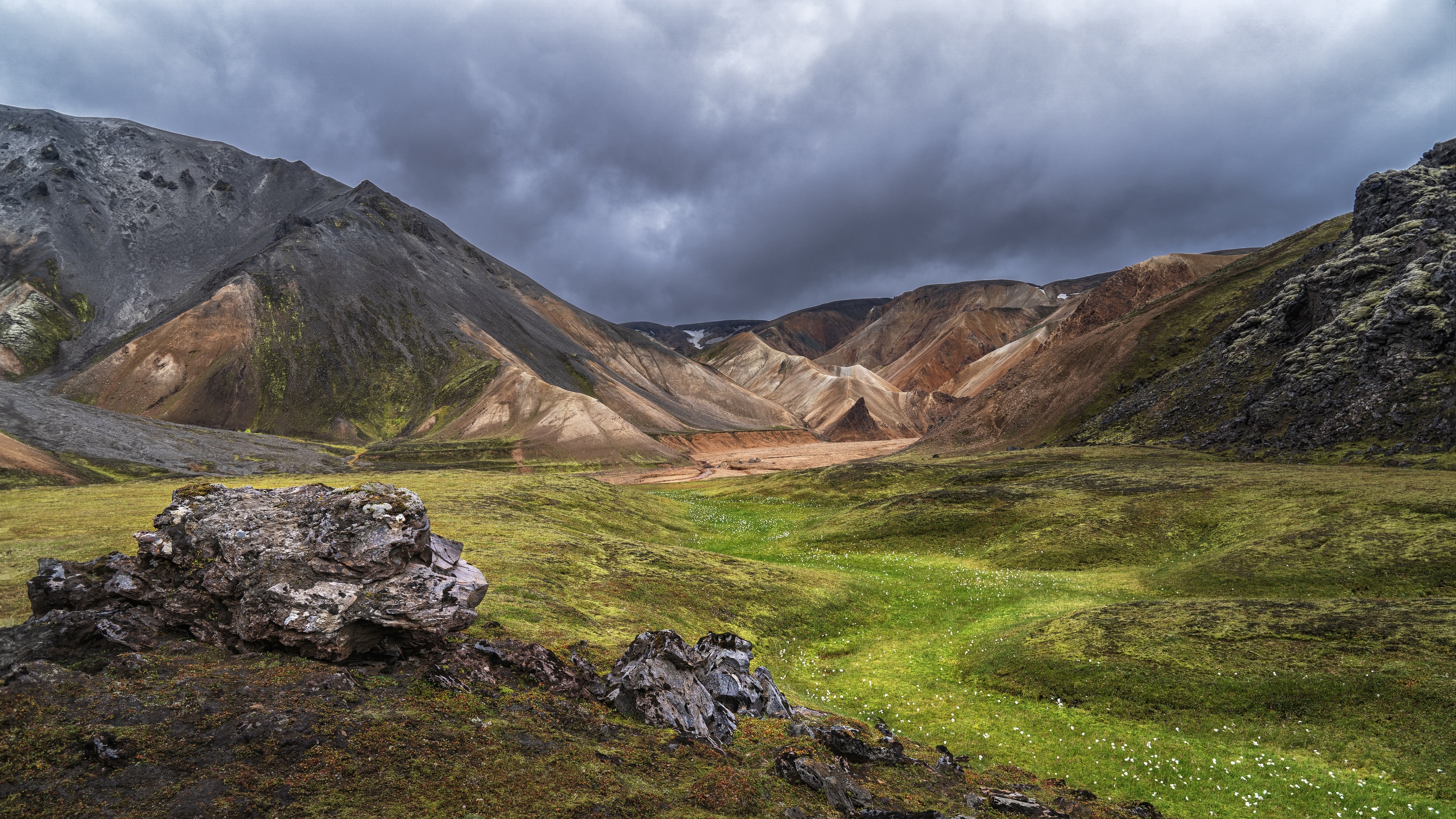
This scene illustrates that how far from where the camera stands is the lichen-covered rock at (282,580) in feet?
46.6

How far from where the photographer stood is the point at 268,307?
191 metres

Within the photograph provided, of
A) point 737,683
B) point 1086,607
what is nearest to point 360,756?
point 737,683

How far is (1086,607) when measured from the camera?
98.7 ft

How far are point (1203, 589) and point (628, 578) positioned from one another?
28.8 m

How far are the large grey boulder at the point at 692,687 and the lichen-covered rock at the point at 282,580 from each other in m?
4.34

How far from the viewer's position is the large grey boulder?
1472 cm

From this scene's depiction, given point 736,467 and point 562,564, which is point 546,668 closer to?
point 562,564

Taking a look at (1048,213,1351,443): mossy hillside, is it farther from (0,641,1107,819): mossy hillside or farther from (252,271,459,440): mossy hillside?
(252,271,459,440): mossy hillside

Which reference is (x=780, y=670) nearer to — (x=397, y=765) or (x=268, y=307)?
(x=397, y=765)

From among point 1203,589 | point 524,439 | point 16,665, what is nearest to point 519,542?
point 16,665

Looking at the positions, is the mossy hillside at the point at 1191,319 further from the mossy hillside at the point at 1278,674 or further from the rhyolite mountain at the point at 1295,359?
the mossy hillside at the point at 1278,674

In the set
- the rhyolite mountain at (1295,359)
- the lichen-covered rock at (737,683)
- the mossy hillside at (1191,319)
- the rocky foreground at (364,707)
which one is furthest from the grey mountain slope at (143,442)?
the mossy hillside at (1191,319)

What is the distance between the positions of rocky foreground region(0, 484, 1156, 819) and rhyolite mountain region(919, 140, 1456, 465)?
2621 inches

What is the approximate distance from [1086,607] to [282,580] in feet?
103
